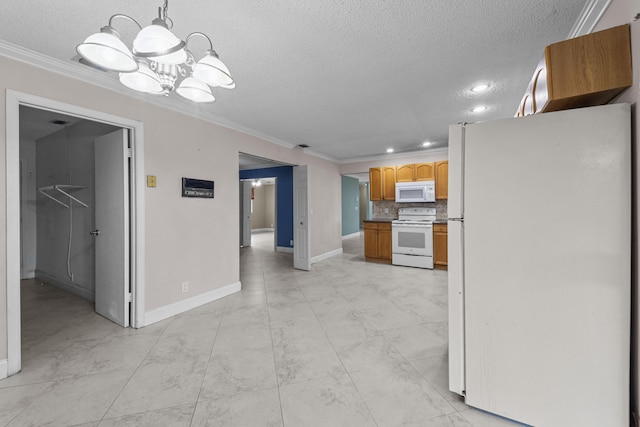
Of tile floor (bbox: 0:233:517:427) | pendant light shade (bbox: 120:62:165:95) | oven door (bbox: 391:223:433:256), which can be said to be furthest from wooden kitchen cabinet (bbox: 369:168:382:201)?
pendant light shade (bbox: 120:62:165:95)

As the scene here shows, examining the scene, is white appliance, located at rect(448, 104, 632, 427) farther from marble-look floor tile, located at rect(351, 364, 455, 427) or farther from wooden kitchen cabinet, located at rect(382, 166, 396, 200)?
wooden kitchen cabinet, located at rect(382, 166, 396, 200)

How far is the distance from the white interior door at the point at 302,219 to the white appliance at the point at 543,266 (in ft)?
11.8

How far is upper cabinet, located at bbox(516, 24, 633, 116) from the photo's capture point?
131cm

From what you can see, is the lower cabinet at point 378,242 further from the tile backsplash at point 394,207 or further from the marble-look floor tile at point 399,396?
the marble-look floor tile at point 399,396

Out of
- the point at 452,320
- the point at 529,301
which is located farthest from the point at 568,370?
the point at 452,320

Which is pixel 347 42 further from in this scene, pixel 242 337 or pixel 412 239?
pixel 412 239

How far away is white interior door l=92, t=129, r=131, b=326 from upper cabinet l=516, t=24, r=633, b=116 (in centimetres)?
356

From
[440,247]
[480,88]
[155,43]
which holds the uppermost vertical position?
[480,88]

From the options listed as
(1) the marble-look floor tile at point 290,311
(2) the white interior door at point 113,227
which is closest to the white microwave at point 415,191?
(1) the marble-look floor tile at point 290,311

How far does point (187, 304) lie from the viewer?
319 cm

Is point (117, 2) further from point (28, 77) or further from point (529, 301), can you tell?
point (529, 301)

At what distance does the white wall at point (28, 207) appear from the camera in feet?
15.0

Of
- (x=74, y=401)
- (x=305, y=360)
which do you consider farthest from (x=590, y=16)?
(x=74, y=401)

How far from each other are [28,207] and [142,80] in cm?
522
